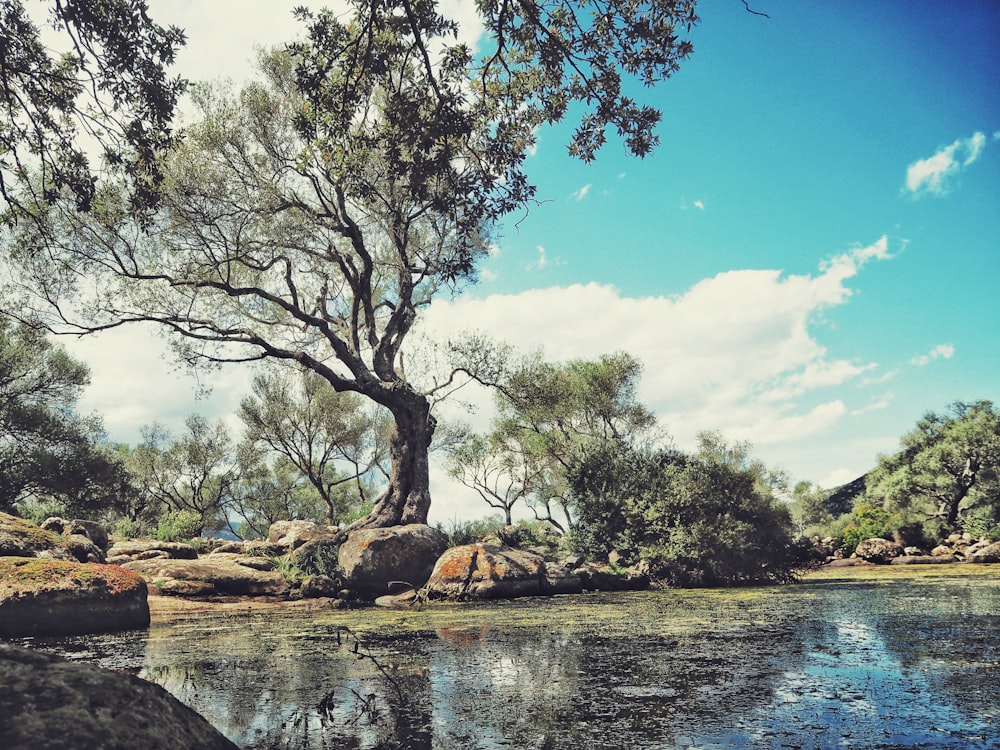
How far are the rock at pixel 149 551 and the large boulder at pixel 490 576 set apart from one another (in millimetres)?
8534

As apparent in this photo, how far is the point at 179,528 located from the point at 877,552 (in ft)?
113

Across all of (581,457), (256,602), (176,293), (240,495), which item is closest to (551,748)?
(256,602)

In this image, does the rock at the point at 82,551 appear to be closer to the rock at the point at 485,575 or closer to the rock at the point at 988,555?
the rock at the point at 485,575

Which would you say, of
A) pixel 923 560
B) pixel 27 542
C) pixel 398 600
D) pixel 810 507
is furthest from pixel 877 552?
pixel 810 507

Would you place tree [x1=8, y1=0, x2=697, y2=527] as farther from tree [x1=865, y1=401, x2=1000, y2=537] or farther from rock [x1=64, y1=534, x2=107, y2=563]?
tree [x1=865, y1=401, x2=1000, y2=537]

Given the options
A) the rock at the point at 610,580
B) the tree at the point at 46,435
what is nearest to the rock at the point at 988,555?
the rock at the point at 610,580

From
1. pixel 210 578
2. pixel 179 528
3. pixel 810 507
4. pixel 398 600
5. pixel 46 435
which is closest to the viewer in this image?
pixel 210 578

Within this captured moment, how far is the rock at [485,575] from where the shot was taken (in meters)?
15.8

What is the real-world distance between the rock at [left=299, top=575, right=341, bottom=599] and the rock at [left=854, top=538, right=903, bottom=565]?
2674 centimetres

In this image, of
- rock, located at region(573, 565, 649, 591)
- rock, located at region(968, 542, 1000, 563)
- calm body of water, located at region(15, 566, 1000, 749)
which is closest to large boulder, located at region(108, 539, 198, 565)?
calm body of water, located at region(15, 566, 1000, 749)

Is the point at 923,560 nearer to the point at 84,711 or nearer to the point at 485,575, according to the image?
the point at 485,575

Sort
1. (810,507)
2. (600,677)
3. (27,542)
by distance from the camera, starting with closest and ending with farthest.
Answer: (600,677)
(27,542)
(810,507)

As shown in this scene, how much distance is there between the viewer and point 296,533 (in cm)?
2375

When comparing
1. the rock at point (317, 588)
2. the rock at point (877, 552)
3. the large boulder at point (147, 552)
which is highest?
the large boulder at point (147, 552)
